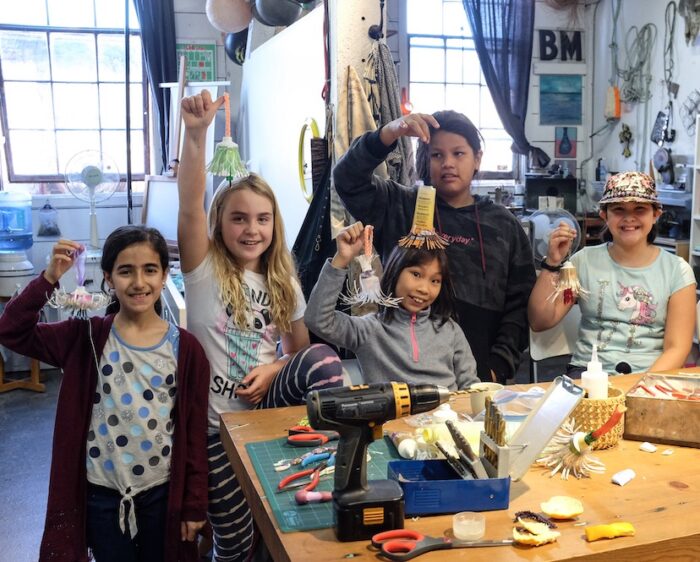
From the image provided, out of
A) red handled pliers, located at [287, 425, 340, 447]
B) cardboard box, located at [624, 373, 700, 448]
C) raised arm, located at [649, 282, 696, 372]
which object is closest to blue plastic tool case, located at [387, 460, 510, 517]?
red handled pliers, located at [287, 425, 340, 447]

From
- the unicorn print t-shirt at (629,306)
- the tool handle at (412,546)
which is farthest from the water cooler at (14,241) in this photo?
the tool handle at (412,546)

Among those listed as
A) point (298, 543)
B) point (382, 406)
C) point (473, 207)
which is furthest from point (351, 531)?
point (473, 207)

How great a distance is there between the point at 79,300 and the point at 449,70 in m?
5.75

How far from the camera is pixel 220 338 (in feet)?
6.52

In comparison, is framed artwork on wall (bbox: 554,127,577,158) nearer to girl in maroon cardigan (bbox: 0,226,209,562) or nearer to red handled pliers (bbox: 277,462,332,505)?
girl in maroon cardigan (bbox: 0,226,209,562)

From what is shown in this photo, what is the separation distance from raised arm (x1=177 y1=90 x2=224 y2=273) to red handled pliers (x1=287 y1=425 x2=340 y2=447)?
0.66 m

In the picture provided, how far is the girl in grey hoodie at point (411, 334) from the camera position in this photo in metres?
2.04

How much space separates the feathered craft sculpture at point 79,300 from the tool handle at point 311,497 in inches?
32.5

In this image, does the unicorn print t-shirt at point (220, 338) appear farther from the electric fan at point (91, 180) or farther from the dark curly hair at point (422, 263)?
the electric fan at point (91, 180)

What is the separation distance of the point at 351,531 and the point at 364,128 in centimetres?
186

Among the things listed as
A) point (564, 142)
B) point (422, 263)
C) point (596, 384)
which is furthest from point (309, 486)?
point (564, 142)

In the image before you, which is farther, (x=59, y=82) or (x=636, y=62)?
(x=636, y=62)

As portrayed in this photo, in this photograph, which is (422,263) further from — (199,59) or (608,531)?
(199,59)

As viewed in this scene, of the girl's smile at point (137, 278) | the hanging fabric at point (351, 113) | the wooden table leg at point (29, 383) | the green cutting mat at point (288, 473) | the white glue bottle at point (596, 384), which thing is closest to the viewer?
the green cutting mat at point (288, 473)
